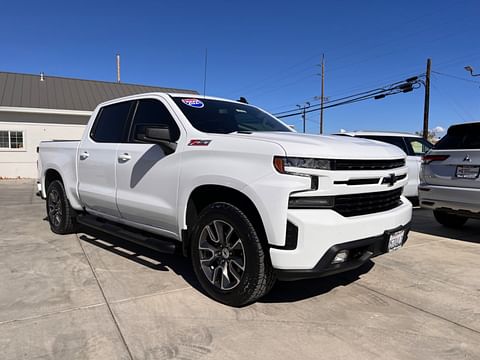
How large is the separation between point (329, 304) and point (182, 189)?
1690 mm

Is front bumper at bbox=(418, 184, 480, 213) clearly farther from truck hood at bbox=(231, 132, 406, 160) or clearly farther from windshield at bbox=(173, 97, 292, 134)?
windshield at bbox=(173, 97, 292, 134)

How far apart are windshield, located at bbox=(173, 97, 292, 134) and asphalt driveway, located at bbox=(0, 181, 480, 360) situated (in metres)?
1.62

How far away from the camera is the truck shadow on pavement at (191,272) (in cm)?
384

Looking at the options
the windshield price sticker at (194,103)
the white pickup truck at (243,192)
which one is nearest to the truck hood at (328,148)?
the white pickup truck at (243,192)

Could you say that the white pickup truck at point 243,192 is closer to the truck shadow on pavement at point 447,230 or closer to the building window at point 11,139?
the truck shadow on pavement at point 447,230

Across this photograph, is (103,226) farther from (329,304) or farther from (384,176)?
(384,176)

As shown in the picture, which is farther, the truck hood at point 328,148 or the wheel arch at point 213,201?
the wheel arch at point 213,201

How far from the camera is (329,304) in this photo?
11.8 feet

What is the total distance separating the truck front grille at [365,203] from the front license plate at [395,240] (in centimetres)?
24

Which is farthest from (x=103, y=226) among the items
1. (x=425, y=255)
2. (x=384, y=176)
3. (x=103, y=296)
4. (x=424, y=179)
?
(x=424, y=179)

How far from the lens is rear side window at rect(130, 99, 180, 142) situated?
12.9ft

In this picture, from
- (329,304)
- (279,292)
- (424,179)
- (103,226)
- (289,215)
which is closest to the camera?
(289,215)

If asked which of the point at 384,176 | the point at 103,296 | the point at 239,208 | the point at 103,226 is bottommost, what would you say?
the point at 103,296

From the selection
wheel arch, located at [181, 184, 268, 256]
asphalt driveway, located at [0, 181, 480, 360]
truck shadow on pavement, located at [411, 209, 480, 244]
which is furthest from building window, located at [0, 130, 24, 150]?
wheel arch, located at [181, 184, 268, 256]
